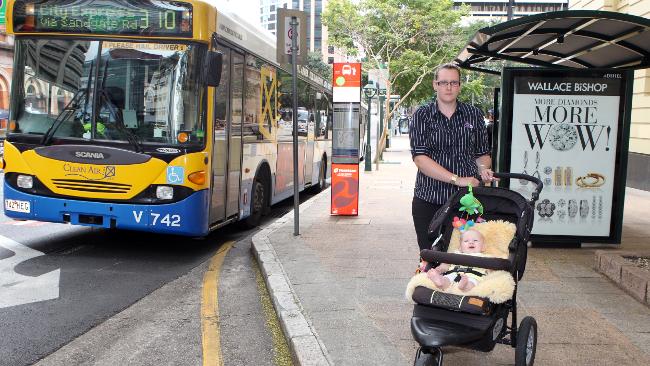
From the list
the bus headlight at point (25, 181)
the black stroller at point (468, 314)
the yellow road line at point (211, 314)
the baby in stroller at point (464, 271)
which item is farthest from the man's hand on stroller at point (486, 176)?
the bus headlight at point (25, 181)

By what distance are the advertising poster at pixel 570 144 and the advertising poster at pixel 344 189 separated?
10.9ft

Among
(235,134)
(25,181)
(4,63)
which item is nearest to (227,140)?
(235,134)

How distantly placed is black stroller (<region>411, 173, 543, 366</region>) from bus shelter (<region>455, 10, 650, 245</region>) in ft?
12.6

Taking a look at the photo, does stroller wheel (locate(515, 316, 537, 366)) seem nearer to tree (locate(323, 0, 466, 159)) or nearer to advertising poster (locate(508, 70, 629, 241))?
advertising poster (locate(508, 70, 629, 241))

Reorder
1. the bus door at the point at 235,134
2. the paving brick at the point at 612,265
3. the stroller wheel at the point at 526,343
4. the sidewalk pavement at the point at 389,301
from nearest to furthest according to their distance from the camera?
the stroller wheel at the point at 526,343
the sidewalk pavement at the point at 389,301
the paving brick at the point at 612,265
the bus door at the point at 235,134

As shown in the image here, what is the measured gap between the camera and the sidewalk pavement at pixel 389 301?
420 centimetres

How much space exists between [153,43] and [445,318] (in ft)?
17.0

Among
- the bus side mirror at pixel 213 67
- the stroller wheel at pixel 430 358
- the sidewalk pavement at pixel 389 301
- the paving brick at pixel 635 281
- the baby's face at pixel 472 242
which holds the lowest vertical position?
the sidewalk pavement at pixel 389 301

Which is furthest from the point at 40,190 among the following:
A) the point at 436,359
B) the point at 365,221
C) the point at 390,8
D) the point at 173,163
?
the point at 390,8

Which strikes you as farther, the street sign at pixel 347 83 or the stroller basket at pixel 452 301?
the street sign at pixel 347 83

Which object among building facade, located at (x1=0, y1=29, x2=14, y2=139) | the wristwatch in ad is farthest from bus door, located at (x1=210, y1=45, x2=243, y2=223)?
building facade, located at (x1=0, y1=29, x2=14, y2=139)

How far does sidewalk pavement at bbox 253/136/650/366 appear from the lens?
13.8 ft

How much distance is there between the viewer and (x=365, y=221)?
10211 mm

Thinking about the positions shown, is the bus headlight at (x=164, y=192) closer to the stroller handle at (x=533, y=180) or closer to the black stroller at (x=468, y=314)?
the black stroller at (x=468, y=314)
